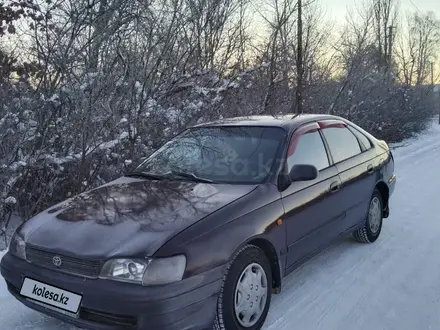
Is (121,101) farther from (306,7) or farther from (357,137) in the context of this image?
(306,7)

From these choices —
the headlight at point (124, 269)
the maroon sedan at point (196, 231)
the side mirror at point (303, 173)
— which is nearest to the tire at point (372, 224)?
the maroon sedan at point (196, 231)

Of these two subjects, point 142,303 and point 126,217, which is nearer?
point 142,303

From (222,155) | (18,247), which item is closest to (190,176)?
(222,155)

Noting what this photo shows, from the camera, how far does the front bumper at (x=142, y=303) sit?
2439 mm

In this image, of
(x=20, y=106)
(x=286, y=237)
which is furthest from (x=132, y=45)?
(x=286, y=237)

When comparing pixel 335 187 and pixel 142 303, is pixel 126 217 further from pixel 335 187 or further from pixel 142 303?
pixel 335 187

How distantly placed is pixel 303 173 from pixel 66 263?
1830mm

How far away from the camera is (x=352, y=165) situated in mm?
4488

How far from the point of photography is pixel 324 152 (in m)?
4.14

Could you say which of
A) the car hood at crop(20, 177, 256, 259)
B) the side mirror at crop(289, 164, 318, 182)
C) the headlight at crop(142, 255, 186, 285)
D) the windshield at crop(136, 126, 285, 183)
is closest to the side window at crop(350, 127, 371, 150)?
the windshield at crop(136, 126, 285, 183)

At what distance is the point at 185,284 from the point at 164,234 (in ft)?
1.04

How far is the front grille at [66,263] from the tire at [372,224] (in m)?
3.13

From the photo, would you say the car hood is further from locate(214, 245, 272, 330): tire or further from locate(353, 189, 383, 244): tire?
locate(353, 189, 383, 244): tire

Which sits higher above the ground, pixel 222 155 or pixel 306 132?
pixel 306 132
